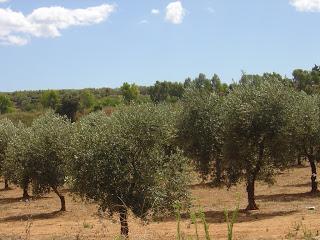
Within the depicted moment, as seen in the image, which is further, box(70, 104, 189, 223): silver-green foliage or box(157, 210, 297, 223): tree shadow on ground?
box(157, 210, 297, 223): tree shadow on ground

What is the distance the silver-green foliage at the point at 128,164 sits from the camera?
21188 mm

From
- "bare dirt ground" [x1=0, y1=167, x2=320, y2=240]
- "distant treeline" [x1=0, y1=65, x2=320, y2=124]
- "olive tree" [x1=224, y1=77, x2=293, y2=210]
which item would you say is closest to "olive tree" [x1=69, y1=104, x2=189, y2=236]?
"bare dirt ground" [x1=0, y1=167, x2=320, y2=240]

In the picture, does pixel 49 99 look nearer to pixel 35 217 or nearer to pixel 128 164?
pixel 35 217

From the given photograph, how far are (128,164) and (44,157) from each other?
15.0 m

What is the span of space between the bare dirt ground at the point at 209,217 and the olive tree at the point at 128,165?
115 cm

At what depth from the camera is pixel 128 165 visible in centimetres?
2136

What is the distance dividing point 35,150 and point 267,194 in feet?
63.7

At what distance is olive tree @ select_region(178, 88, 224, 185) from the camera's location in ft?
127

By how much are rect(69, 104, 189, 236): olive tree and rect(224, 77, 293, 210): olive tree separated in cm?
657

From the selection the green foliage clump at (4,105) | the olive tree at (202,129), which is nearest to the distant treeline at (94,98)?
the green foliage clump at (4,105)

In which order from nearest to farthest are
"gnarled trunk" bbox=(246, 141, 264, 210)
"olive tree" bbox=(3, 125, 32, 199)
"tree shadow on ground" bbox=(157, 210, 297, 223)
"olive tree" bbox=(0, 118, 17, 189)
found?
1. "tree shadow on ground" bbox=(157, 210, 297, 223)
2. "gnarled trunk" bbox=(246, 141, 264, 210)
3. "olive tree" bbox=(3, 125, 32, 199)
4. "olive tree" bbox=(0, 118, 17, 189)

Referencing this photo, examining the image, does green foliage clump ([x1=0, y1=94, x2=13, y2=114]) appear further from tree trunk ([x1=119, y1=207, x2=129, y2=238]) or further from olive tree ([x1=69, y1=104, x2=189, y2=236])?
tree trunk ([x1=119, y1=207, x2=129, y2=238])

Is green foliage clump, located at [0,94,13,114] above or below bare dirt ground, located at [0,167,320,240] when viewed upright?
above

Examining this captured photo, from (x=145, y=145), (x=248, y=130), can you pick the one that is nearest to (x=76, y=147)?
(x=145, y=145)
